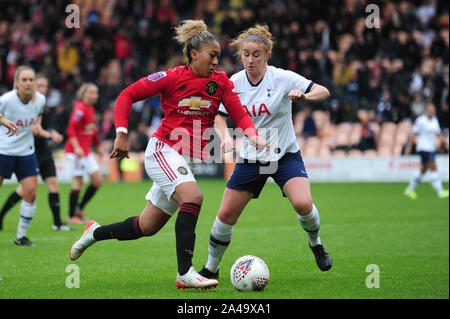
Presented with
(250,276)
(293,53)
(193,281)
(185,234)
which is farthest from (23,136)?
(293,53)

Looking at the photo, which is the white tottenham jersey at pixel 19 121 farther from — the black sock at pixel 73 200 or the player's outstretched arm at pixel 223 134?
the player's outstretched arm at pixel 223 134

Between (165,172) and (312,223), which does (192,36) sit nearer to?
(165,172)

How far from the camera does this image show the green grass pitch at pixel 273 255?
6254 mm

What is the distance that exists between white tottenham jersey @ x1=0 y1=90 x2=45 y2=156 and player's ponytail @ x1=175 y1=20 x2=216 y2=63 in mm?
3587

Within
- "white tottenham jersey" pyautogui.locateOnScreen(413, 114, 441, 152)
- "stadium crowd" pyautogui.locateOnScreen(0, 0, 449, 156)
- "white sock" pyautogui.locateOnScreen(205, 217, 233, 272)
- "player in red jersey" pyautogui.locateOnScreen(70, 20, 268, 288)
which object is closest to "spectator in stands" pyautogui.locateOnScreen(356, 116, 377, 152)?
"stadium crowd" pyautogui.locateOnScreen(0, 0, 449, 156)

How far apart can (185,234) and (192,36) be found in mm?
1768

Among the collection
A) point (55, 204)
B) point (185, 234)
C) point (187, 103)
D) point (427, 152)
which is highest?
point (187, 103)

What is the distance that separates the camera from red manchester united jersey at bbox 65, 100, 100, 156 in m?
12.4

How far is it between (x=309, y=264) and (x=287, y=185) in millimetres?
1524

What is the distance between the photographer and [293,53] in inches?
941

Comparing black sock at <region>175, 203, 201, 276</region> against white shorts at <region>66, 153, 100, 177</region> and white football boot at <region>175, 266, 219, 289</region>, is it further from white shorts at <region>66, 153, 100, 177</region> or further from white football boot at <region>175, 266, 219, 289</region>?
white shorts at <region>66, 153, 100, 177</region>

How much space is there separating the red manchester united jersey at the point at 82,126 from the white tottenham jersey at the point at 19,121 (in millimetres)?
2907

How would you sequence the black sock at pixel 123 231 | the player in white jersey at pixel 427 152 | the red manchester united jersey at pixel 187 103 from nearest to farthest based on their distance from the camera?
1. the red manchester united jersey at pixel 187 103
2. the black sock at pixel 123 231
3. the player in white jersey at pixel 427 152

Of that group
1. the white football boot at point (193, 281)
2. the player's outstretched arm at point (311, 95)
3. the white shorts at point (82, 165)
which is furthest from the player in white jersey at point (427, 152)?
the white football boot at point (193, 281)
